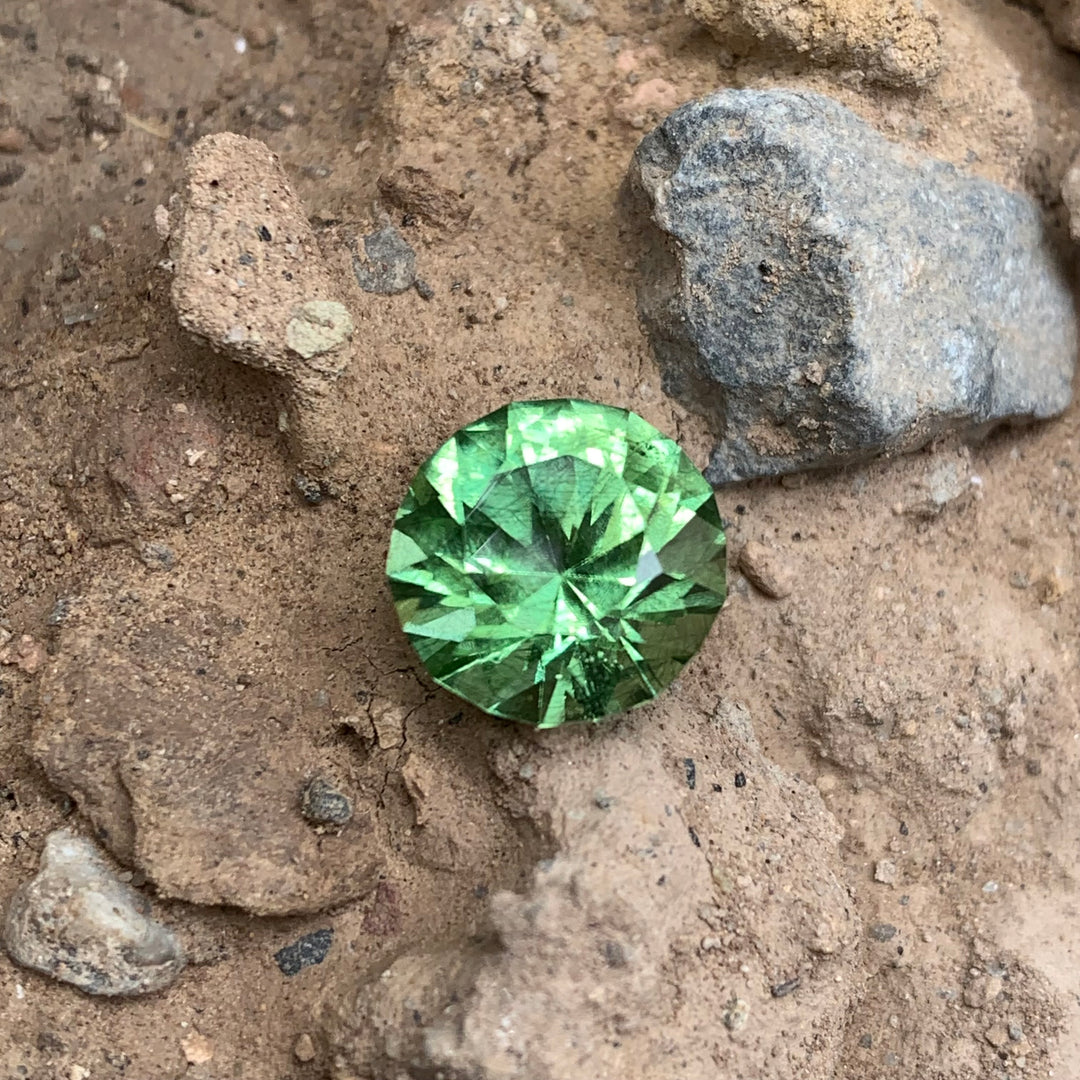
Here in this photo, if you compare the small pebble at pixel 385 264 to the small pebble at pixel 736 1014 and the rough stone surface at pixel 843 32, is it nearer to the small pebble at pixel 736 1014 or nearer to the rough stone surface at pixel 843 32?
the rough stone surface at pixel 843 32

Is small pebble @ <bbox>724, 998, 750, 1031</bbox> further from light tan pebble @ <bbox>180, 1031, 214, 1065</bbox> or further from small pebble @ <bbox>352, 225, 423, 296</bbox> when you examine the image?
small pebble @ <bbox>352, 225, 423, 296</bbox>

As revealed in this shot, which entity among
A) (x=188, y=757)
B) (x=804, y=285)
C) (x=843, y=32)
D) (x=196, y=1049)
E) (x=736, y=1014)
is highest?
(x=843, y=32)

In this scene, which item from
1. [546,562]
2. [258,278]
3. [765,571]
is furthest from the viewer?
[765,571]

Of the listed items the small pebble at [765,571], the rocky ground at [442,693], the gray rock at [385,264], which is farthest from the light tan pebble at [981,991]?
the gray rock at [385,264]

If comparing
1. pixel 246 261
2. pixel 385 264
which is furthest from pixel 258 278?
pixel 385 264

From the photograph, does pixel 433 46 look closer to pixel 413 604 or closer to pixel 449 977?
pixel 413 604

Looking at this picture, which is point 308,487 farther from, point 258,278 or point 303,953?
point 303,953
